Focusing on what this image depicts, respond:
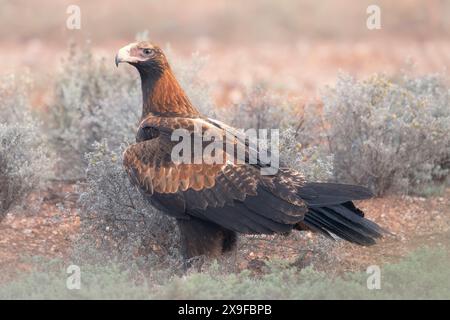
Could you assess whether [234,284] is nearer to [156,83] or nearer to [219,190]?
[219,190]

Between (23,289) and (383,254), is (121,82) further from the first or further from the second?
(23,289)

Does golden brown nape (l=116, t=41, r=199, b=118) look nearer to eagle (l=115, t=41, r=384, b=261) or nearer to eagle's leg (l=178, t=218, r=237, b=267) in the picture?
eagle (l=115, t=41, r=384, b=261)

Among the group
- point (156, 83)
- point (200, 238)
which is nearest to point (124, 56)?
point (156, 83)

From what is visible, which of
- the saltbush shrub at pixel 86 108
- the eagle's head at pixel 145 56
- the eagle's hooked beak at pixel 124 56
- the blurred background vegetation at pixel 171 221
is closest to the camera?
the blurred background vegetation at pixel 171 221

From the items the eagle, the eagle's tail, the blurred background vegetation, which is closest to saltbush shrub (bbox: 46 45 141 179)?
the blurred background vegetation

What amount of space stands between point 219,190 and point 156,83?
117 cm

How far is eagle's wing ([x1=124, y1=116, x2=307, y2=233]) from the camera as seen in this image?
20.9ft

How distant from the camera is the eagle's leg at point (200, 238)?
6.64m

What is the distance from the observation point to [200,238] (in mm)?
6652

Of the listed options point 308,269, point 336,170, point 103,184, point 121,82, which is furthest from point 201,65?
point 308,269

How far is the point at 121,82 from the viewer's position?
10.9 meters

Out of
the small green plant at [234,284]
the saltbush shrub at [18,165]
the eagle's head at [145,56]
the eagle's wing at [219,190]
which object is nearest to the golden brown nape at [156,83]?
the eagle's head at [145,56]

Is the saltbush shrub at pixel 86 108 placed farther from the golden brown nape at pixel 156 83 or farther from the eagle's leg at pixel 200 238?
the eagle's leg at pixel 200 238

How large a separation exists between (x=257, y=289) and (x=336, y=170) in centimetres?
364
